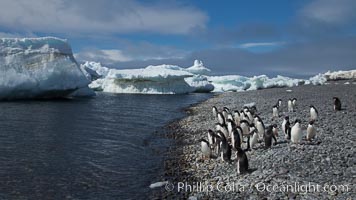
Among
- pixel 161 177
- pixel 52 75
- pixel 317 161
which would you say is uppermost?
pixel 52 75

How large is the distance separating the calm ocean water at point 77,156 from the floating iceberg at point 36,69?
9211 mm

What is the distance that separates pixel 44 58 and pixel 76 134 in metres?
18.0

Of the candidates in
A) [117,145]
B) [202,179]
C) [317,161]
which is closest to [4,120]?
[117,145]

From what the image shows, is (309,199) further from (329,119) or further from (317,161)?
(329,119)

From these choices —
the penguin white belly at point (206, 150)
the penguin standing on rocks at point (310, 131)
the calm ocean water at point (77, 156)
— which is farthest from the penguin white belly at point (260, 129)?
the calm ocean water at point (77, 156)

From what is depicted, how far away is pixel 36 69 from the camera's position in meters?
33.0

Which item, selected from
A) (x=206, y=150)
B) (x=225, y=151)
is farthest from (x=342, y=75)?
(x=225, y=151)

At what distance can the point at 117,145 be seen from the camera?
1566cm

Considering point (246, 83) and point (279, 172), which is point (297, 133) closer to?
point (279, 172)

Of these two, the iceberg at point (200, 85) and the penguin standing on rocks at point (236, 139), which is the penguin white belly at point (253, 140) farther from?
the iceberg at point (200, 85)

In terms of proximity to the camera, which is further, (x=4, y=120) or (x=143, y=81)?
(x=143, y=81)

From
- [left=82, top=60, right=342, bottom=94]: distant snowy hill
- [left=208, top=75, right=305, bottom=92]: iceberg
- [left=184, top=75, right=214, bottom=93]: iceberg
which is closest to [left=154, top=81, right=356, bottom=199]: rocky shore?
[left=82, top=60, right=342, bottom=94]: distant snowy hill

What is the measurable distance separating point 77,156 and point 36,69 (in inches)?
859

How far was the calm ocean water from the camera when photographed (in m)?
9.71
